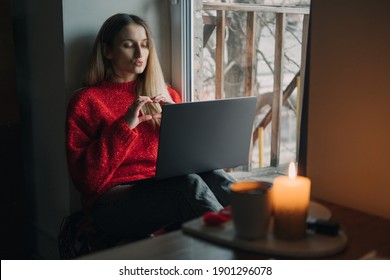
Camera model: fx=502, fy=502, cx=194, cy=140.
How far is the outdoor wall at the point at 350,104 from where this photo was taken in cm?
106

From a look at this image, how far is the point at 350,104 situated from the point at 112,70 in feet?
3.42

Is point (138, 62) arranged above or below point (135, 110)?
above

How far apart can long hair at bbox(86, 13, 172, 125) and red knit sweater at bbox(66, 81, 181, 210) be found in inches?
1.5

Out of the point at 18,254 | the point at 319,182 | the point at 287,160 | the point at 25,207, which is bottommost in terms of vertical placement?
the point at 18,254

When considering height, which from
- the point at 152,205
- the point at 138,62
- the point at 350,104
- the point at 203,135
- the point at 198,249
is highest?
the point at 138,62

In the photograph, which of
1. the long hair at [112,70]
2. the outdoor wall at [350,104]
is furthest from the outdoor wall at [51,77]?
the outdoor wall at [350,104]

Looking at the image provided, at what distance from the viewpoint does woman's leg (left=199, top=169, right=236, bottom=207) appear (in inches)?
66.5

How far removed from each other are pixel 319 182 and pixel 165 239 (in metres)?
0.49

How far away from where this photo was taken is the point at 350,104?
1.12 metres

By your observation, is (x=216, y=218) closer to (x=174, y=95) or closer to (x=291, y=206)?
(x=291, y=206)

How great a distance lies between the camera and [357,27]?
108 cm

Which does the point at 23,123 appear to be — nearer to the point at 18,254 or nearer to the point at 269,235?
the point at 18,254

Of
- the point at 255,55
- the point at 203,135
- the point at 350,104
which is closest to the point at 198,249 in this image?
the point at 350,104
